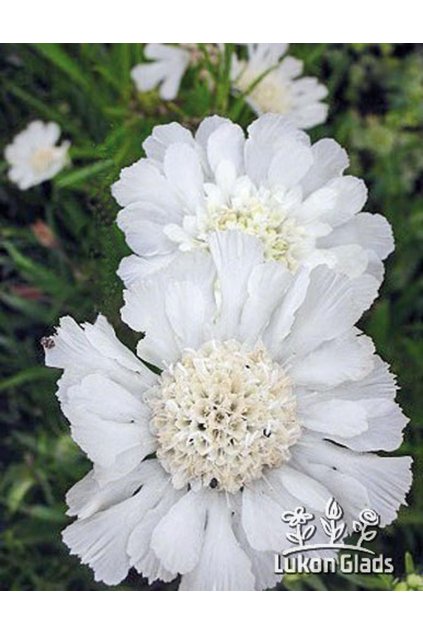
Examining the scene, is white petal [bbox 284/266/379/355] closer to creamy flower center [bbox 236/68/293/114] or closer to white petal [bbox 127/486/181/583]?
white petal [bbox 127/486/181/583]

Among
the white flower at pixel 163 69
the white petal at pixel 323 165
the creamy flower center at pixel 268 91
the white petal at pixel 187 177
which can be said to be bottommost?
the white petal at pixel 187 177

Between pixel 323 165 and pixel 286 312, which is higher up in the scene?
pixel 323 165

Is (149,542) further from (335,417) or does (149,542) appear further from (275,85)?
(275,85)

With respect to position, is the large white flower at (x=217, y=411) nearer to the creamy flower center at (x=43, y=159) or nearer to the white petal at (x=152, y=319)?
A: the white petal at (x=152, y=319)

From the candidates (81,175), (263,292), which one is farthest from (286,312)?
(81,175)

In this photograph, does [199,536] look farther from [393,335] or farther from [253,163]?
[393,335]

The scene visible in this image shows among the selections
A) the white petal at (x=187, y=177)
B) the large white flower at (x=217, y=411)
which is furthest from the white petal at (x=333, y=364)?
the white petal at (x=187, y=177)

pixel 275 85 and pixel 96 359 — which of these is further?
pixel 275 85
